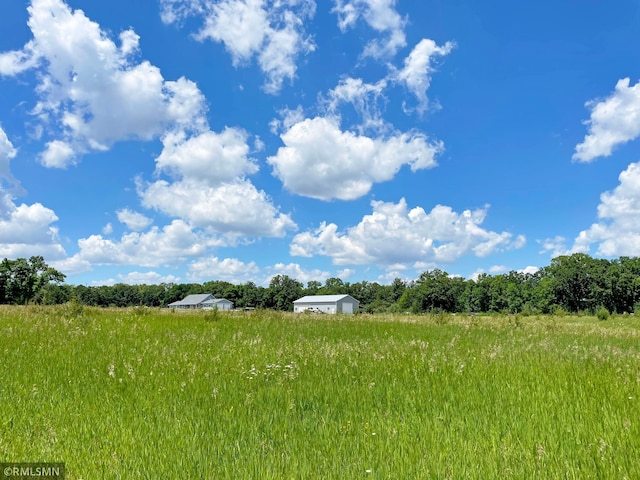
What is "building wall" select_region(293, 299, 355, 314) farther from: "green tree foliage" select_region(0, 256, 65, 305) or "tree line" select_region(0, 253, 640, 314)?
"green tree foliage" select_region(0, 256, 65, 305)

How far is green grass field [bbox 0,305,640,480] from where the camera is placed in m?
3.14

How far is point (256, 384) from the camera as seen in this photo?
545 cm

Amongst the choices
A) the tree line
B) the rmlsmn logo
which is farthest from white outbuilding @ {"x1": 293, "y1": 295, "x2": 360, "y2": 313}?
the rmlsmn logo

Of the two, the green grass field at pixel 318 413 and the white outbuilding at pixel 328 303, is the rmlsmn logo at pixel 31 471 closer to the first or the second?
the green grass field at pixel 318 413

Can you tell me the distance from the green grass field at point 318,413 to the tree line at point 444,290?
175 feet

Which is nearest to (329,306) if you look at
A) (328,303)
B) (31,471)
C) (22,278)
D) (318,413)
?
(328,303)

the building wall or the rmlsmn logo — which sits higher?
the rmlsmn logo

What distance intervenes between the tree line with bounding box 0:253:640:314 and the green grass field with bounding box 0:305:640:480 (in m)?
53.4

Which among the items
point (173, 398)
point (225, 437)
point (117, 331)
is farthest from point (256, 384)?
point (117, 331)

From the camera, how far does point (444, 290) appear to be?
427 ft

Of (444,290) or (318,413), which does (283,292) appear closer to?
(444,290)

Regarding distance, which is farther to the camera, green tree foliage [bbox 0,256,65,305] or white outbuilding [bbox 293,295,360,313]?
white outbuilding [bbox 293,295,360,313]

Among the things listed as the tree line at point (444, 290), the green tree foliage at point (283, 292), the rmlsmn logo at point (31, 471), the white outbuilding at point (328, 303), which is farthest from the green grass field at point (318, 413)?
the green tree foliage at point (283, 292)

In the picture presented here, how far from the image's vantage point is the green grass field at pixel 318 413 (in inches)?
124
